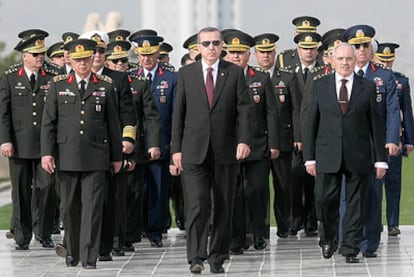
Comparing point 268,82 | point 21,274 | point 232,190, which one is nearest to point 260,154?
point 268,82

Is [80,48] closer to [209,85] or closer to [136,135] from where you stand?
[209,85]

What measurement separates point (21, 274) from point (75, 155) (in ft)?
3.74

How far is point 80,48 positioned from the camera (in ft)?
41.8

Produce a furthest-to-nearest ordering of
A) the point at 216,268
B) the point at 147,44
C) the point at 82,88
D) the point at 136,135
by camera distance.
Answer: the point at 147,44, the point at 136,135, the point at 82,88, the point at 216,268

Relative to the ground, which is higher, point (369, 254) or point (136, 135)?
point (136, 135)

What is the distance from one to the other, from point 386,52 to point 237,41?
2409 millimetres

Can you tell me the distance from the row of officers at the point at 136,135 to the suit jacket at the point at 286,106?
0.04ft

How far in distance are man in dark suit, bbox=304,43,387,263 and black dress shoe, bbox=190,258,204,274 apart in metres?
1.46

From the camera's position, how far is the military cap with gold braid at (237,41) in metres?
13.8

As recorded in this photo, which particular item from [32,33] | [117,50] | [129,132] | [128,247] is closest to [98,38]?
A: [129,132]

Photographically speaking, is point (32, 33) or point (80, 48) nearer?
point (80, 48)

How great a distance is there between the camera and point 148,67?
588 inches

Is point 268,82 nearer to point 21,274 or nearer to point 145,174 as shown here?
point 145,174

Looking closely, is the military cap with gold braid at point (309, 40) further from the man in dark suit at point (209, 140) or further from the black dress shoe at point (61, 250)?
the black dress shoe at point (61, 250)
